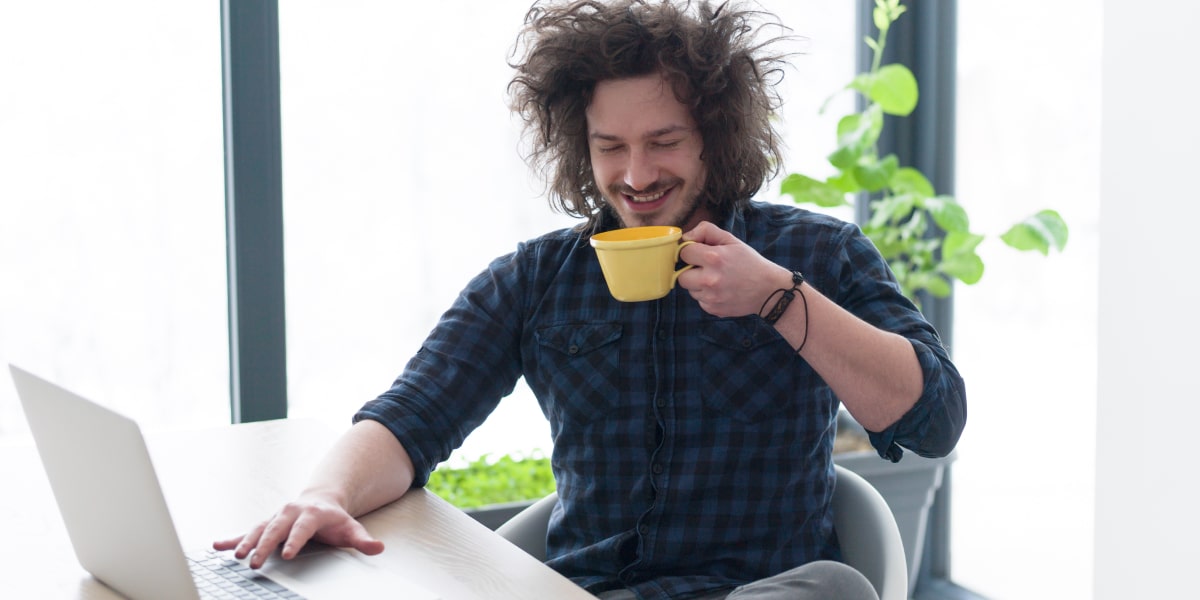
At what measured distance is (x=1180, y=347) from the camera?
2.00m

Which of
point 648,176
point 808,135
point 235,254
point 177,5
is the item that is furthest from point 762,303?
point 808,135

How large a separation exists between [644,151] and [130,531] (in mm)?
885

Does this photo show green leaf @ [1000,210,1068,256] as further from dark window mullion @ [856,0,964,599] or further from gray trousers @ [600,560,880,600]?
gray trousers @ [600,560,880,600]

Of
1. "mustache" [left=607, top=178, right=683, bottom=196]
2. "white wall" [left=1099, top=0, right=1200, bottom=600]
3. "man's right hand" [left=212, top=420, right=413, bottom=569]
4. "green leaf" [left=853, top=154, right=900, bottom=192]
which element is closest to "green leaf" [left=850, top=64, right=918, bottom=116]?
"green leaf" [left=853, top=154, right=900, bottom=192]

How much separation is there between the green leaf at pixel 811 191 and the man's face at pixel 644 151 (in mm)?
986

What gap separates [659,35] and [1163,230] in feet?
3.52

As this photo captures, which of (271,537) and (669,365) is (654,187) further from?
(271,537)

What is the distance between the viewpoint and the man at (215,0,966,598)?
4.70ft

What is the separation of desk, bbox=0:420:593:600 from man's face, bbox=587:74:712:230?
52 centimetres

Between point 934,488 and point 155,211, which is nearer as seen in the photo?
point 155,211

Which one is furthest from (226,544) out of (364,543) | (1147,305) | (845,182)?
(845,182)

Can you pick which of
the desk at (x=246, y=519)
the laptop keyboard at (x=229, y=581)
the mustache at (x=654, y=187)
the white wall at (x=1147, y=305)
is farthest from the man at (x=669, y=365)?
the white wall at (x=1147, y=305)

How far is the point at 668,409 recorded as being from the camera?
1551 mm

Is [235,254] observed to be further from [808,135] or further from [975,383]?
[975,383]
